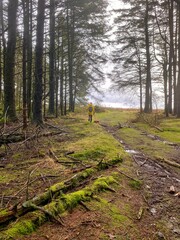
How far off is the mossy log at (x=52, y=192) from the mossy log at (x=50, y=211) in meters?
0.07

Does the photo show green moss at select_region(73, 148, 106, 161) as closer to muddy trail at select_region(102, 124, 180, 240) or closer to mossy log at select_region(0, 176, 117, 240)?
muddy trail at select_region(102, 124, 180, 240)

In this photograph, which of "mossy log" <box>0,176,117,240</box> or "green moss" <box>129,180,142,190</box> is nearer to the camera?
"mossy log" <box>0,176,117,240</box>

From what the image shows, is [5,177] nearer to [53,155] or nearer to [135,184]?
[53,155]

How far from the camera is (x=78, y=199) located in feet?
11.4

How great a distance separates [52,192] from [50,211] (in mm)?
433

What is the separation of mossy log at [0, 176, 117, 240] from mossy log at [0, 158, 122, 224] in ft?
0.24

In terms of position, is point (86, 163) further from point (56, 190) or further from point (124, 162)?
point (56, 190)

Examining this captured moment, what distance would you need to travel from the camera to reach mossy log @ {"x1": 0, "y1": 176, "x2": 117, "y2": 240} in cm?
259

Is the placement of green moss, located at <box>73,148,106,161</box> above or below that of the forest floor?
above

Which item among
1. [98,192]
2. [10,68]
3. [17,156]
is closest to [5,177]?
[17,156]

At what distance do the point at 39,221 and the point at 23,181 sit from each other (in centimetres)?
121

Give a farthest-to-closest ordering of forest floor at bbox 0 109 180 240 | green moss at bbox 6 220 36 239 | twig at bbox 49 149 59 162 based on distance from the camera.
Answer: twig at bbox 49 149 59 162 < forest floor at bbox 0 109 180 240 < green moss at bbox 6 220 36 239

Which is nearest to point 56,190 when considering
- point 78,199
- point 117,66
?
point 78,199

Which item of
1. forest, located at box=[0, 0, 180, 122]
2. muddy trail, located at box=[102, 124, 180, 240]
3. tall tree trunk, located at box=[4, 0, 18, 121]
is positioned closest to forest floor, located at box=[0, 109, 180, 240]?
muddy trail, located at box=[102, 124, 180, 240]
